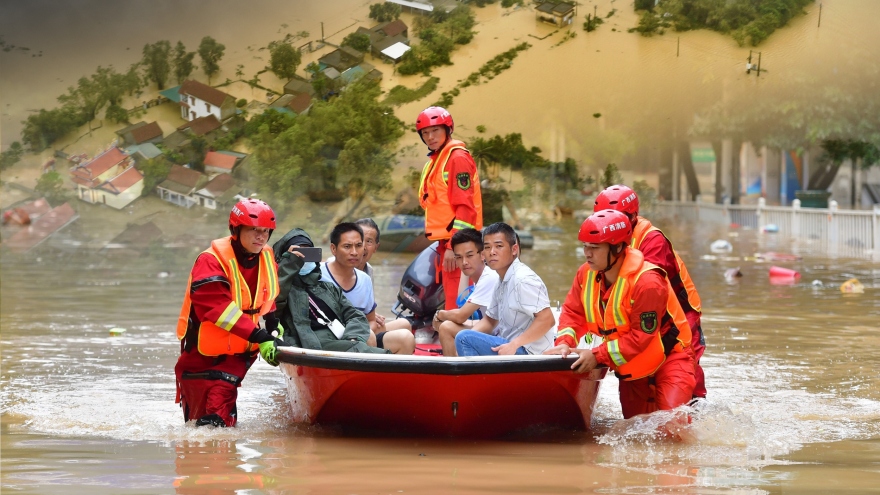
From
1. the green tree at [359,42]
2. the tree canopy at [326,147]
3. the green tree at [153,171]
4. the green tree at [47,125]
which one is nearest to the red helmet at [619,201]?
the tree canopy at [326,147]

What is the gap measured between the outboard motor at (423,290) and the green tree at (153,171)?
18.2 metres

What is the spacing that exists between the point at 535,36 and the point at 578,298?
2193 cm

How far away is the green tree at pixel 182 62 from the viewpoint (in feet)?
82.3

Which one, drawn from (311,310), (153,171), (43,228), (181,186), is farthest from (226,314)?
(153,171)

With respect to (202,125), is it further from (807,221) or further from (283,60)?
(807,221)

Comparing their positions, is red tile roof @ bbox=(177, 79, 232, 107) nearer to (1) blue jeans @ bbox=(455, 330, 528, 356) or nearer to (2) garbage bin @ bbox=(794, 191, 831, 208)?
(2) garbage bin @ bbox=(794, 191, 831, 208)

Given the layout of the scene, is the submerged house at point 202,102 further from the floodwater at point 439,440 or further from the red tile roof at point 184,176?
the floodwater at point 439,440

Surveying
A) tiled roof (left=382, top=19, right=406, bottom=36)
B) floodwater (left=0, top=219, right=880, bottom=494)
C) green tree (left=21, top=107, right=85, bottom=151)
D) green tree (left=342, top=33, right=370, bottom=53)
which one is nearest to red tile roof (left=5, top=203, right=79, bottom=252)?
green tree (left=21, top=107, right=85, bottom=151)

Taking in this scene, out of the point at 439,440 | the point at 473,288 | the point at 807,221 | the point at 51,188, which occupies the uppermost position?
the point at 51,188

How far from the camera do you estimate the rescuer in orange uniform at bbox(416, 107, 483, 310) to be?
6.44 m

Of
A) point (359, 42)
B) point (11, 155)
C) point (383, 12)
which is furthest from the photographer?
point (383, 12)

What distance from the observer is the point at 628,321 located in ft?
16.4

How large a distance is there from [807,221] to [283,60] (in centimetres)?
1189

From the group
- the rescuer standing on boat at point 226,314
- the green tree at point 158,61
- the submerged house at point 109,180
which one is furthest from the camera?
the green tree at point 158,61
